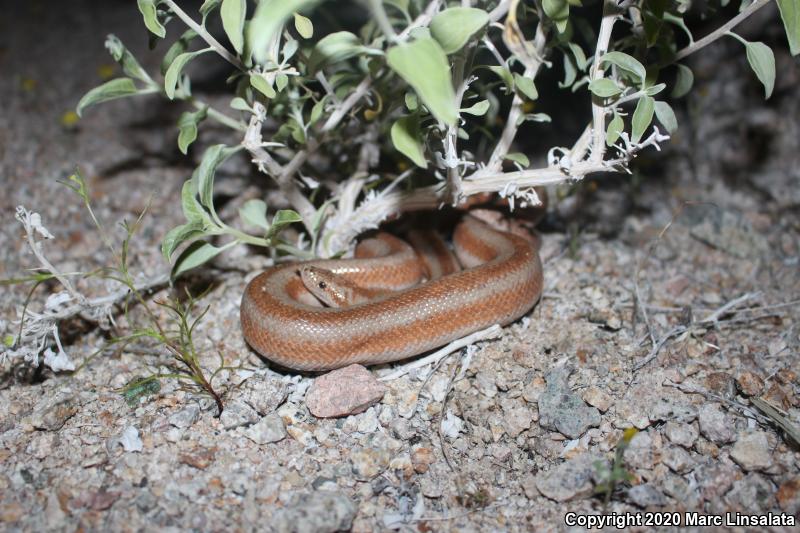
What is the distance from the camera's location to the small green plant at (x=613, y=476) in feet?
8.91

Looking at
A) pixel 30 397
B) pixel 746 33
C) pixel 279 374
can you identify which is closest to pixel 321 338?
pixel 279 374

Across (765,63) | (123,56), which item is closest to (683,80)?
(765,63)

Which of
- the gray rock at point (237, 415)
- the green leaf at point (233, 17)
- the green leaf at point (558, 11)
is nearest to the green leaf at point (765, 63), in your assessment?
the green leaf at point (558, 11)

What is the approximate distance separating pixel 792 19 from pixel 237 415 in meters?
3.23

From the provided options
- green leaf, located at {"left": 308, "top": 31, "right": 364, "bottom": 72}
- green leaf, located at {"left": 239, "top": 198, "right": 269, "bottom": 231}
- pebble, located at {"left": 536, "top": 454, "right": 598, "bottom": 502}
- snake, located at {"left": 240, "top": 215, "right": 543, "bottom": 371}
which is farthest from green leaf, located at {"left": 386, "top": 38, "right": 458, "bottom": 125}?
green leaf, located at {"left": 239, "top": 198, "right": 269, "bottom": 231}

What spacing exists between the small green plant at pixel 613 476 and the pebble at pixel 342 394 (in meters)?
1.18

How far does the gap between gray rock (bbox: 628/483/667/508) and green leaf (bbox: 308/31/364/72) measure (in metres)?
2.33

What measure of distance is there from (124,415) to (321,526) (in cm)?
127

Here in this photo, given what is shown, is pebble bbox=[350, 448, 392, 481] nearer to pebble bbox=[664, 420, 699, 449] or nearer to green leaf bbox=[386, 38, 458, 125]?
pebble bbox=[664, 420, 699, 449]

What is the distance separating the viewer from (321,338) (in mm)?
3432

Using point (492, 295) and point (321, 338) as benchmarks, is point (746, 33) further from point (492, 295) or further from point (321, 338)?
point (321, 338)

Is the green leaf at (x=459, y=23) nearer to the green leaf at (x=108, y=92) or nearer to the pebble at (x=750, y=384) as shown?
the green leaf at (x=108, y=92)

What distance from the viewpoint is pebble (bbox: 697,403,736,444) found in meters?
3.05

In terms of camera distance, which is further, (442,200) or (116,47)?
(442,200)
